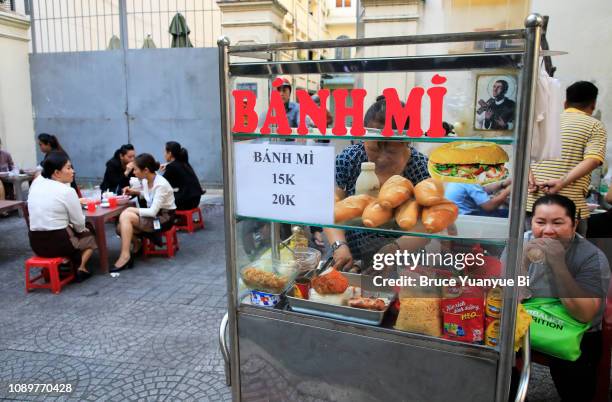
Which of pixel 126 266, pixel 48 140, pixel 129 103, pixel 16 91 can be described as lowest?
pixel 126 266

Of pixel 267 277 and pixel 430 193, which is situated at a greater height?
pixel 430 193

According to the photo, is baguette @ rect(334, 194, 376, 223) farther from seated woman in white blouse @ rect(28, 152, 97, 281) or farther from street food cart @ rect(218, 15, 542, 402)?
seated woman in white blouse @ rect(28, 152, 97, 281)

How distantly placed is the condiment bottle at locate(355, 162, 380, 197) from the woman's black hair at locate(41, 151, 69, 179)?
342 cm

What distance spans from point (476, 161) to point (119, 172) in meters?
5.49

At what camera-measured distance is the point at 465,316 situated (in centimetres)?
166

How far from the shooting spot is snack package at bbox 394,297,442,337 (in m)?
1.71

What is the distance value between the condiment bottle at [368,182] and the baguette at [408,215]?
5.8 inches

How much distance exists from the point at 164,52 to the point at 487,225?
784 centimetres

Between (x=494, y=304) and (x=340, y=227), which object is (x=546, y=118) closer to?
(x=494, y=304)

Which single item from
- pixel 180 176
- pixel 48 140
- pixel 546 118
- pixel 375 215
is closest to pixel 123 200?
pixel 180 176

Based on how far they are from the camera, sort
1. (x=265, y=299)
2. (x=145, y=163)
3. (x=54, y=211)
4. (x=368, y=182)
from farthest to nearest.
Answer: (x=145, y=163) → (x=54, y=211) → (x=265, y=299) → (x=368, y=182)

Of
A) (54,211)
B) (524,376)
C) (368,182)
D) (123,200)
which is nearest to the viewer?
(524,376)

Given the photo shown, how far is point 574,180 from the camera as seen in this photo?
3.31 metres

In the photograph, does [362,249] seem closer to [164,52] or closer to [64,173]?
[64,173]
